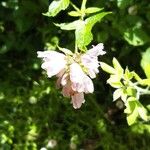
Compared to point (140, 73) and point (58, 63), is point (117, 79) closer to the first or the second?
point (58, 63)

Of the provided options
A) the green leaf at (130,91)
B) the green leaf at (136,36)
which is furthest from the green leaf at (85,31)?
the green leaf at (136,36)

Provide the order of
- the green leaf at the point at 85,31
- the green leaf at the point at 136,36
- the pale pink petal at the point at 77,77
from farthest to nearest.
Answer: the green leaf at the point at 136,36 → the green leaf at the point at 85,31 → the pale pink petal at the point at 77,77

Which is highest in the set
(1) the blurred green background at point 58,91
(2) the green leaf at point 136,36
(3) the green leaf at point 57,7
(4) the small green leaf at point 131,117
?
(3) the green leaf at point 57,7

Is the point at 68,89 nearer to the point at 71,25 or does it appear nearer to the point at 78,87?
the point at 78,87

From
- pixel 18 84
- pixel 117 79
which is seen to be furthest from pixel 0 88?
pixel 117 79

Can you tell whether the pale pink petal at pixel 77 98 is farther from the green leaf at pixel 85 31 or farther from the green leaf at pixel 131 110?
the green leaf at pixel 131 110

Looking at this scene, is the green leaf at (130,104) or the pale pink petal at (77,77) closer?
the pale pink petal at (77,77)

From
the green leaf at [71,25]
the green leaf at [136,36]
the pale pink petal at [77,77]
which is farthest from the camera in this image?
the green leaf at [136,36]

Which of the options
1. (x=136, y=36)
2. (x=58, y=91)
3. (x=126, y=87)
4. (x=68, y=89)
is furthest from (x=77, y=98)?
(x=58, y=91)

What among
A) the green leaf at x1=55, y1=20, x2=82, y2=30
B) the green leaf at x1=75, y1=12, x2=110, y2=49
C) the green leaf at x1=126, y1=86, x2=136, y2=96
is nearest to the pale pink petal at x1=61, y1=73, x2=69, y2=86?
the green leaf at x1=75, y1=12, x2=110, y2=49
